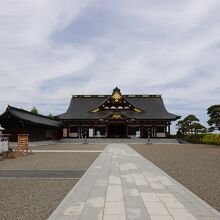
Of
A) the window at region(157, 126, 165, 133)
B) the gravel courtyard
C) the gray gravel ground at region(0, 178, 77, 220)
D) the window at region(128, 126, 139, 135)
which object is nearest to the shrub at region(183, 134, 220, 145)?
the window at region(157, 126, 165, 133)

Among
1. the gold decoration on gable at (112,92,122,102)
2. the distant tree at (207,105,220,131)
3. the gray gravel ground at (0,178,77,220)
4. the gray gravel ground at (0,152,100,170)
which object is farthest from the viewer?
the gold decoration on gable at (112,92,122,102)

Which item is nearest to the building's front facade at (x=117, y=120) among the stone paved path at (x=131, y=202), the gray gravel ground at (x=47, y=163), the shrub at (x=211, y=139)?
the shrub at (x=211, y=139)

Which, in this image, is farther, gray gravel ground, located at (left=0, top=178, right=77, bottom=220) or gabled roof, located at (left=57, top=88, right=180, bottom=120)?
gabled roof, located at (left=57, top=88, right=180, bottom=120)

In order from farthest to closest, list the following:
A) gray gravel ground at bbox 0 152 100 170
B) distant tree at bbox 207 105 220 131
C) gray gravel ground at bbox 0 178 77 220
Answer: distant tree at bbox 207 105 220 131 < gray gravel ground at bbox 0 152 100 170 < gray gravel ground at bbox 0 178 77 220

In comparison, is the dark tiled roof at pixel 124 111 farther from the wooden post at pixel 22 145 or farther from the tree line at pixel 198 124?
the wooden post at pixel 22 145

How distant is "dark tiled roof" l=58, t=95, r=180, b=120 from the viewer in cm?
5256

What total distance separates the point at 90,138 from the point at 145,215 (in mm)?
44754

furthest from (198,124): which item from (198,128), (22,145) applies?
(22,145)

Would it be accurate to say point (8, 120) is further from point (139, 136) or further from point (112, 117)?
point (139, 136)

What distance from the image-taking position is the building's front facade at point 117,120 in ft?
170

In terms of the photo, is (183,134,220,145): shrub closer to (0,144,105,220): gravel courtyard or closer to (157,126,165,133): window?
(157,126,165,133): window

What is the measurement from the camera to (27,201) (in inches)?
291

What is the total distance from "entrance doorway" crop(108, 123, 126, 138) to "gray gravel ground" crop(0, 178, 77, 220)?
142 feet

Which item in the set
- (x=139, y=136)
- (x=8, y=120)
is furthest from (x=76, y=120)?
(x=8, y=120)
